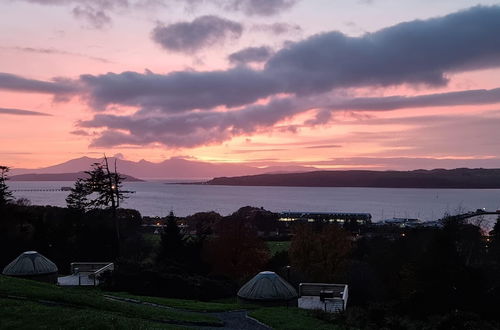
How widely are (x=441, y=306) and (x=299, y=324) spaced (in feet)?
61.4

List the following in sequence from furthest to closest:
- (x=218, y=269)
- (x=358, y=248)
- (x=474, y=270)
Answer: (x=358, y=248) < (x=218, y=269) < (x=474, y=270)

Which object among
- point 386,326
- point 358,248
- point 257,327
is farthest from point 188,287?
point 358,248

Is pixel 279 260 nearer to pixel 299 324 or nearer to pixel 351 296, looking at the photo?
pixel 351 296

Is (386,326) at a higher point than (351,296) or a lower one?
higher

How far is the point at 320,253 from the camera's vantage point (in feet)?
174

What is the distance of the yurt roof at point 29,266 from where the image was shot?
100 feet

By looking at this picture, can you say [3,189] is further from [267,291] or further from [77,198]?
[267,291]

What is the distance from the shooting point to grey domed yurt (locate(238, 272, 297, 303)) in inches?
1056

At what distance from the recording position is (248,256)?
51.1 m

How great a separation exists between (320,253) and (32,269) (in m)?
31.8

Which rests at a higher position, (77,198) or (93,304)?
(77,198)

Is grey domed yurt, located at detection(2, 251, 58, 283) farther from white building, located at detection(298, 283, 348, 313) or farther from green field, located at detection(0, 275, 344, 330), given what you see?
white building, located at detection(298, 283, 348, 313)

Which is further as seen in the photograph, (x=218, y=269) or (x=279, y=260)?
(x=279, y=260)

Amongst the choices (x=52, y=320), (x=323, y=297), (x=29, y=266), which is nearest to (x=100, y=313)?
(x=52, y=320)
